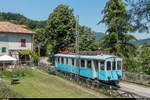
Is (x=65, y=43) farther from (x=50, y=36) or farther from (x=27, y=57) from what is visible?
(x=27, y=57)

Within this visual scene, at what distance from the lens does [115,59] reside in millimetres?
15852

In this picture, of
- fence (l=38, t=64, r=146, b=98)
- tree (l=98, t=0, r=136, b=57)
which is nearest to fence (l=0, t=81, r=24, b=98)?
fence (l=38, t=64, r=146, b=98)

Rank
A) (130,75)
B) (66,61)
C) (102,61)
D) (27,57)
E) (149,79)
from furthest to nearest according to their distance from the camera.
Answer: (27,57)
(66,61)
(130,75)
(149,79)
(102,61)

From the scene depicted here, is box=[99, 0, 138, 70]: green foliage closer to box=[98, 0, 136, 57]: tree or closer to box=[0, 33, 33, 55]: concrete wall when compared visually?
box=[98, 0, 136, 57]: tree

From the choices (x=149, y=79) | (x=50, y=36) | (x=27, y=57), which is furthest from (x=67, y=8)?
(x=149, y=79)

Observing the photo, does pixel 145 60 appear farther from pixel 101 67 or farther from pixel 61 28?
pixel 61 28

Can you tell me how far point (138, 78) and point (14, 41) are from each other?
73.3 feet

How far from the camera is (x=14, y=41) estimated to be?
30.0m

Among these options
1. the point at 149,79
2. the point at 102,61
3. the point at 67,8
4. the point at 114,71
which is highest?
the point at 67,8

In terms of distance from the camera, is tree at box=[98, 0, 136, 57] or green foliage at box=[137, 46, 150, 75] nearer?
green foliage at box=[137, 46, 150, 75]

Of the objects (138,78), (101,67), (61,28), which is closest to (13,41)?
(61,28)

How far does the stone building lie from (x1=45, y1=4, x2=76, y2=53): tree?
4.12 metres

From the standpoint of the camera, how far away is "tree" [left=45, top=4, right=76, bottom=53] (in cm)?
3148

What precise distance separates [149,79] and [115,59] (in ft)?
15.4
